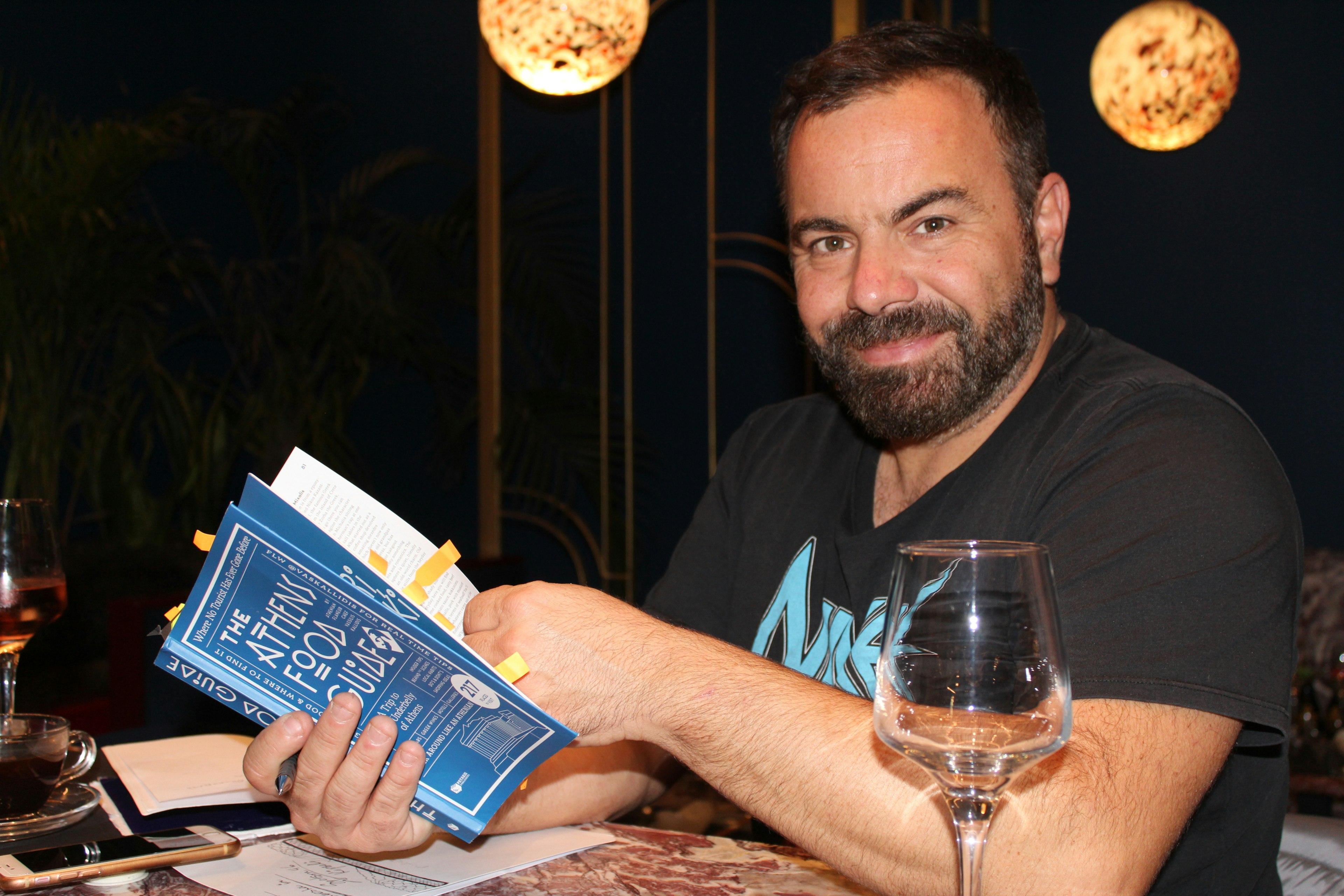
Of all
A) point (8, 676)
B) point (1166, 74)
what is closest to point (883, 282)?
point (8, 676)

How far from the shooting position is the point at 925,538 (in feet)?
4.19

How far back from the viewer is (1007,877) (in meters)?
0.81

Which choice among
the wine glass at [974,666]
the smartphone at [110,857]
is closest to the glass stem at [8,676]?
the smartphone at [110,857]

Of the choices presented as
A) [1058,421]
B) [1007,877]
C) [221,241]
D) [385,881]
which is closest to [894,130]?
[1058,421]

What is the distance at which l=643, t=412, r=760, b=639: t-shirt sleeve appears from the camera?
154 centimetres

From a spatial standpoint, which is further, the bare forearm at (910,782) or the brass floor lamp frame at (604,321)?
the brass floor lamp frame at (604,321)

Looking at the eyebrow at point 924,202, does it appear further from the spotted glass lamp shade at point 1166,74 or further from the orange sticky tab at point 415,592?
the spotted glass lamp shade at point 1166,74

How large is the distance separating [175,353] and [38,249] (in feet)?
4.41

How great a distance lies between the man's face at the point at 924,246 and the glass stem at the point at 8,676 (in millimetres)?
1044

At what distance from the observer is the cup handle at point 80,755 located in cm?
109

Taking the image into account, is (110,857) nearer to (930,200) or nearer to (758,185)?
(930,200)

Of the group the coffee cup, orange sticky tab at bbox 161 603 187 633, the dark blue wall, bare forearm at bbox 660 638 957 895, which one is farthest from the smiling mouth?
the dark blue wall

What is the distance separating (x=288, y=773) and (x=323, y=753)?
0.26 ft

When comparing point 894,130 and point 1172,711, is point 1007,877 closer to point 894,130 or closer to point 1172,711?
point 1172,711
